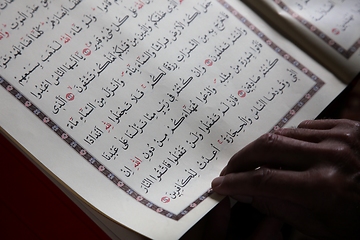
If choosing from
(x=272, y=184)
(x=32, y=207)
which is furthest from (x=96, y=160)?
(x=272, y=184)

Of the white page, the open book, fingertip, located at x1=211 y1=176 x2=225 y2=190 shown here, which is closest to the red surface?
the open book

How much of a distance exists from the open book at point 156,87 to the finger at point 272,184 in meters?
0.04

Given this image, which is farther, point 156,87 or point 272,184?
point 156,87

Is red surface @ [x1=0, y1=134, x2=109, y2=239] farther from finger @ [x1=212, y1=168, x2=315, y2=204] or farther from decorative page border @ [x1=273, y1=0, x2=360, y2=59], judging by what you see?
decorative page border @ [x1=273, y1=0, x2=360, y2=59]

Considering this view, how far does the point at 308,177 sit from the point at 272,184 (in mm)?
39

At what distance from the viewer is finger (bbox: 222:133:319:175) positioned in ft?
1.59

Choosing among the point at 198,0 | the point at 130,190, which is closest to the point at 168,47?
the point at 198,0

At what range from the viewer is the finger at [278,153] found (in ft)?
1.59

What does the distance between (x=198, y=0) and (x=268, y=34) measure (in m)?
0.11

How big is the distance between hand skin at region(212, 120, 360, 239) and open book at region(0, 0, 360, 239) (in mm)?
53

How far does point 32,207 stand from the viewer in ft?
1.80

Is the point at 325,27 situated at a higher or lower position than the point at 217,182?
higher

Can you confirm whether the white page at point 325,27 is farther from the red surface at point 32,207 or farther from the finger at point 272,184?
the red surface at point 32,207

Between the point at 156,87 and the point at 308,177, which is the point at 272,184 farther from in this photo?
the point at 156,87
